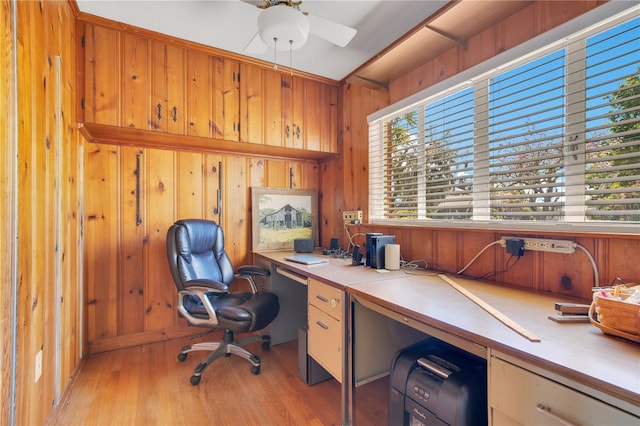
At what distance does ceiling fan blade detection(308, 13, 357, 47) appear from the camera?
1.69 m

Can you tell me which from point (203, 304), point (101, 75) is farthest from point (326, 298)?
point (101, 75)

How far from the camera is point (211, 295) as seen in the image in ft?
7.80

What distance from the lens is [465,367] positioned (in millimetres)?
1244

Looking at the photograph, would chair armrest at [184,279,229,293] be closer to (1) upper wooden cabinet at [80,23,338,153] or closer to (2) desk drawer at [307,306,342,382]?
(2) desk drawer at [307,306,342,382]

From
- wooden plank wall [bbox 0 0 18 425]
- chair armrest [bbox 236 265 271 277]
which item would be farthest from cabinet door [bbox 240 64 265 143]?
wooden plank wall [bbox 0 0 18 425]

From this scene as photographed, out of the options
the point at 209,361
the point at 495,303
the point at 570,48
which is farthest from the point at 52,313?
the point at 570,48

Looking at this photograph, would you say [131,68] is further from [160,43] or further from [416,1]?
[416,1]

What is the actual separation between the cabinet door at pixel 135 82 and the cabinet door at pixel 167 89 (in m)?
0.05

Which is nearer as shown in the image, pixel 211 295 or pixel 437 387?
pixel 437 387

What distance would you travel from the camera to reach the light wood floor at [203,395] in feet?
5.49

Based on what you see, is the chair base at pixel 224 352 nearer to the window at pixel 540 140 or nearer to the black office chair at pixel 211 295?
the black office chair at pixel 211 295

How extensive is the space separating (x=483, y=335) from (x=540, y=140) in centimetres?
116

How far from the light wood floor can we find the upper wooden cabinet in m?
1.79

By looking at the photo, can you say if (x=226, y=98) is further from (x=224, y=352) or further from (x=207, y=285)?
(x=224, y=352)
